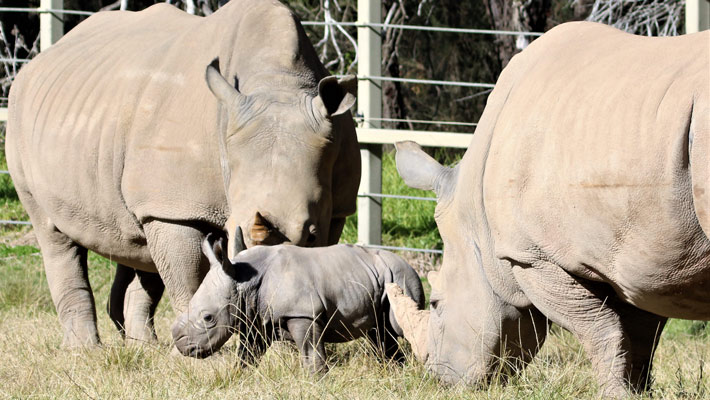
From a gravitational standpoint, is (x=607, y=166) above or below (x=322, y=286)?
above

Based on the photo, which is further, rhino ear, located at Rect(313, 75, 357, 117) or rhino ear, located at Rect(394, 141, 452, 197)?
rhino ear, located at Rect(313, 75, 357, 117)

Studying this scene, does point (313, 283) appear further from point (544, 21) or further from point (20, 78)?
point (544, 21)

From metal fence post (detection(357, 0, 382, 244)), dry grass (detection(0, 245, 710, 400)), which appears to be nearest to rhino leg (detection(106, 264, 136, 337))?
dry grass (detection(0, 245, 710, 400))

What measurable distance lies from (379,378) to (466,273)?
Result: 0.78m

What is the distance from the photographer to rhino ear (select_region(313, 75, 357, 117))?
16.3 ft

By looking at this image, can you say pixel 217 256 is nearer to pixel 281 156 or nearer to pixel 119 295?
pixel 281 156

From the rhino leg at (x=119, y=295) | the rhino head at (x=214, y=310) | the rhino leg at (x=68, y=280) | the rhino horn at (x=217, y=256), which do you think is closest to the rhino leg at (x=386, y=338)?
the rhino head at (x=214, y=310)

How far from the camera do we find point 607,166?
2.96m

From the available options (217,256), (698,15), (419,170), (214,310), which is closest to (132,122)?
(217,256)

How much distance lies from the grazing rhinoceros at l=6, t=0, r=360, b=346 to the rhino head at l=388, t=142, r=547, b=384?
824 mm

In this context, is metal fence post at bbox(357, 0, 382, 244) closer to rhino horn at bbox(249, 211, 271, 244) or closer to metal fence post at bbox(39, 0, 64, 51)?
metal fence post at bbox(39, 0, 64, 51)

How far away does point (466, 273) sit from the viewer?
3908 millimetres

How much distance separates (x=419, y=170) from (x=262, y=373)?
107cm

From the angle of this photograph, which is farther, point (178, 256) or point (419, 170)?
point (178, 256)
